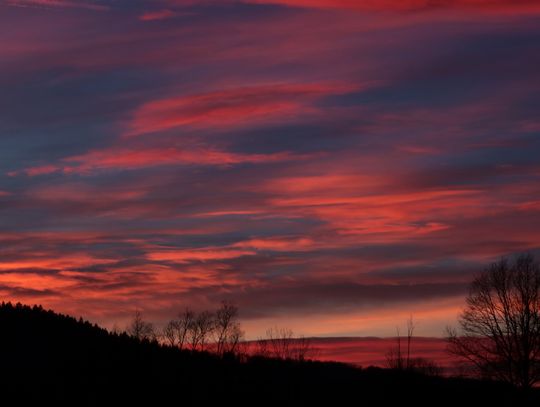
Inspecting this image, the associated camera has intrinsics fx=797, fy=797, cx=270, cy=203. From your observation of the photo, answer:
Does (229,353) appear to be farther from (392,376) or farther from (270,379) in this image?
(392,376)

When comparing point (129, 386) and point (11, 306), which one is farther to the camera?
point (11, 306)

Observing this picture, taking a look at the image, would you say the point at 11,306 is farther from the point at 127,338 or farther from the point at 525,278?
the point at 525,278

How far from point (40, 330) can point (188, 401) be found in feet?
27.6

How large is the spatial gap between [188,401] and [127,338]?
8.22 metres

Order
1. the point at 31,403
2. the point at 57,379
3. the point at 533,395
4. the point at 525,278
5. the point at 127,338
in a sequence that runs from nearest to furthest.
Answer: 1. the point at 31,403
2. the point at 57,379
3. the point at 127,338
4. the point at 533,395
5. the point at 525,278

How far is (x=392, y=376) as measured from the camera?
133 ft

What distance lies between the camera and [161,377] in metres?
32.9

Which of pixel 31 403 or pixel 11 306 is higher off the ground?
pixel 11 306

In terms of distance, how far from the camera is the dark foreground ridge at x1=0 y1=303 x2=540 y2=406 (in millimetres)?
29516

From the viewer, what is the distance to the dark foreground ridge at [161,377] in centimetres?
2952

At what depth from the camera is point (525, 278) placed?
217 feet

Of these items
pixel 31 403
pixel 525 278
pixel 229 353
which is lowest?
pixel 31 403

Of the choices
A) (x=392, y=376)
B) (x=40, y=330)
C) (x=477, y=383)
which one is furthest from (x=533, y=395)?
(x=40, y=330)

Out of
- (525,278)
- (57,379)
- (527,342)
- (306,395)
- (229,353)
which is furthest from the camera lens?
(525,278)
